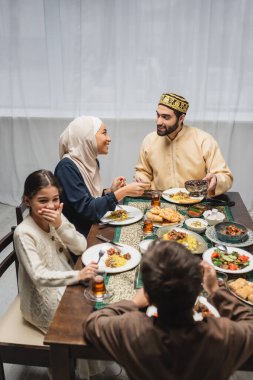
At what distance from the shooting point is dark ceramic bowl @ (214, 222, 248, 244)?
1670mm

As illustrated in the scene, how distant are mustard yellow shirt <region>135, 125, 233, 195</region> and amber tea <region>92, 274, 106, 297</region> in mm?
1514

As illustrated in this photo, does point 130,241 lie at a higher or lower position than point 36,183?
lower

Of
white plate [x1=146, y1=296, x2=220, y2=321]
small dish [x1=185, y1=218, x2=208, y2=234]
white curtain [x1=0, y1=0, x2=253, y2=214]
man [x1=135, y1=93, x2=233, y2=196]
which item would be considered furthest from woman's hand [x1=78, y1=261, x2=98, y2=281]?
A: white curtain [x1=0, y1=0, x2=253, y2=214]

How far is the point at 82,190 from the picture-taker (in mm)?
2080

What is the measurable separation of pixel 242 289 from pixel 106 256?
0.60 m

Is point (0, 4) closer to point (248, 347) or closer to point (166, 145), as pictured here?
point (166, 145)

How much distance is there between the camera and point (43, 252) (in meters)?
1.60

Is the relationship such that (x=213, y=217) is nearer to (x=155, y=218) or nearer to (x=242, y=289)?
(x=155, y=218)

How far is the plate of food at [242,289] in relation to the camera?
1.27 meters

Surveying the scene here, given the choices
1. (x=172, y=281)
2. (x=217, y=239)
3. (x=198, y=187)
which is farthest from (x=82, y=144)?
(x=172, y=281)

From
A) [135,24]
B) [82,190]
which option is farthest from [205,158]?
[135,24]

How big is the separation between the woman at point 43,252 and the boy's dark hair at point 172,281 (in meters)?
0.49

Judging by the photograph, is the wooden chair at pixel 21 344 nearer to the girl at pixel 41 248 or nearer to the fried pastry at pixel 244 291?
the girl at pixel 41 248

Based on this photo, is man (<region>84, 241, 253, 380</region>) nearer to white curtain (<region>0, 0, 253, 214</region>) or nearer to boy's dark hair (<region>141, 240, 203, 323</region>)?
boy's dark hair (<region>141, 240, 203, 323</region>)
